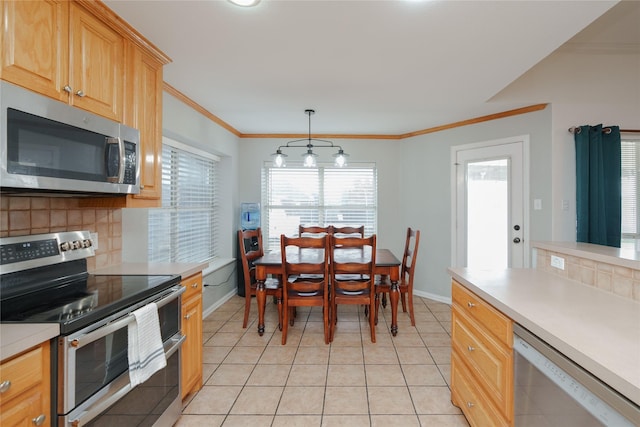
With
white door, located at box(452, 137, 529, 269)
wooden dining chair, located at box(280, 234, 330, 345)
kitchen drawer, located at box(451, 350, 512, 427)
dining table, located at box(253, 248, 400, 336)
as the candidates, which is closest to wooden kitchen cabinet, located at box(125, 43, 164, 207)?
wooden dining chair, located at box(280, 234, 330, 345)

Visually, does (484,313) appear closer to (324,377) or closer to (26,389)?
(324,377)

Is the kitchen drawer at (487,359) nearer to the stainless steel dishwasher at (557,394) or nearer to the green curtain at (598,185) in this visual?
the stainless steel dishwasher at (557,394)

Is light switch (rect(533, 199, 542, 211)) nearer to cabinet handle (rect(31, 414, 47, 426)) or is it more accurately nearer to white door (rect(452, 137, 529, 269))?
white door (rect(452, 137, 529, 269))

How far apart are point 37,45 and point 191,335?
5.49 ft

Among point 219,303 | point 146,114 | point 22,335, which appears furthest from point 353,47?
point 219,303

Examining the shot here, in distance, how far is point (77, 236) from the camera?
1814 millimetres

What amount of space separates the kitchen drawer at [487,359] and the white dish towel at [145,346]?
61.0 inches

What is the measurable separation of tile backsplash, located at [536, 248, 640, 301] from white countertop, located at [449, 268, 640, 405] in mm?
36

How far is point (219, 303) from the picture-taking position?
404cm

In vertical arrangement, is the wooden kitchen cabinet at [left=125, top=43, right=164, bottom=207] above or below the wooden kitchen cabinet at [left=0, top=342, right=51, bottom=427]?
above

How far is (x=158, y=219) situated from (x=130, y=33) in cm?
173

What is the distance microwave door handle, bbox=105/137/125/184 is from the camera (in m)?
1.64

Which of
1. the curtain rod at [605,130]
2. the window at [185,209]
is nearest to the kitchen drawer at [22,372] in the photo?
the window at [185,209]

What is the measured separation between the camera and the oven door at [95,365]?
43.6 inches
